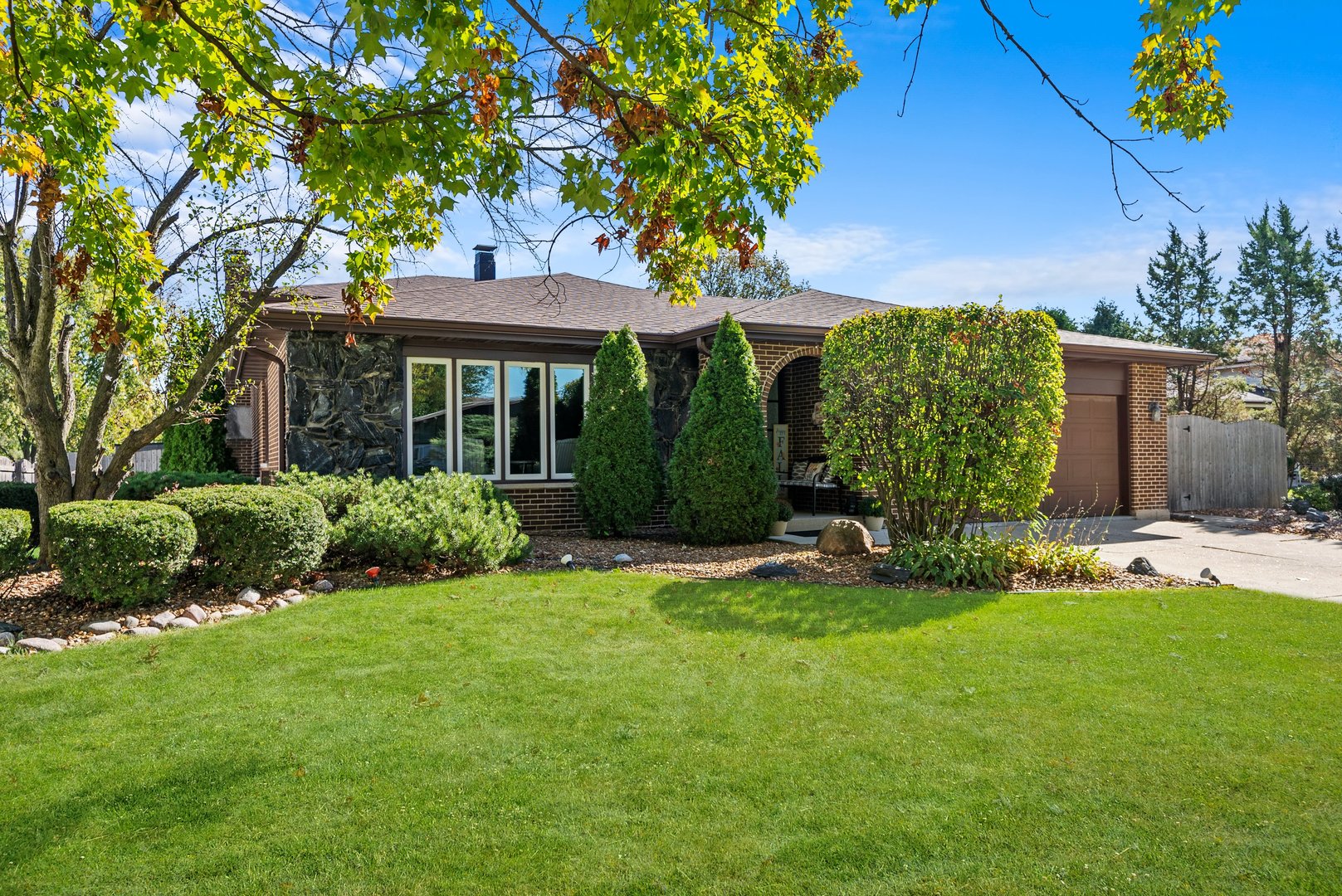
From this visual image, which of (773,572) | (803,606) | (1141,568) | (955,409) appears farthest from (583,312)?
(1141,568)

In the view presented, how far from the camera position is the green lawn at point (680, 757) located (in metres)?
2.81

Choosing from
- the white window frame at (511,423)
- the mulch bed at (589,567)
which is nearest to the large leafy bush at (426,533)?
the mulch bed at (589,567)

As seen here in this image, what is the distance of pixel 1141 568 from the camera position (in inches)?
319

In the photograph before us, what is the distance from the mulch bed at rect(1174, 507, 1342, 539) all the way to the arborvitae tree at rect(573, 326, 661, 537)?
9.05m

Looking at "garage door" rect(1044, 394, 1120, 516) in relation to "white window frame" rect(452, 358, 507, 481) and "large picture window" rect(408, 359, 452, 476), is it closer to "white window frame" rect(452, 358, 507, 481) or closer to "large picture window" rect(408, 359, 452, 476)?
"white window frame" rect(452, 358, 507, 481)

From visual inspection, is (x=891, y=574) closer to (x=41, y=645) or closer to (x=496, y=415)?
(x=496, y=415)

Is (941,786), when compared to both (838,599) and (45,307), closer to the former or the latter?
(838,599)

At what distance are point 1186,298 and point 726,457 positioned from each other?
90.9ft

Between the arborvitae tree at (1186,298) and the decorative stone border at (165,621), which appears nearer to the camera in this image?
the decorative stone border at (165,621)

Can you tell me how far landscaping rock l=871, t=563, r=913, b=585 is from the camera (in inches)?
303

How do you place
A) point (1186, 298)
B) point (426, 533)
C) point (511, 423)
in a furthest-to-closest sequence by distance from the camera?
point (1186, 298) < point (511, 423) < point (426, 533)

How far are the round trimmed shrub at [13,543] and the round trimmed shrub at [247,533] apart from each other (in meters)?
0.96

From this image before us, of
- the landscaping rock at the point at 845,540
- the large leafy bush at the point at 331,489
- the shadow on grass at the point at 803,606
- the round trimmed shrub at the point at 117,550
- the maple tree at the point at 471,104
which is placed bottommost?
the shadow on grass at the point at 803,606

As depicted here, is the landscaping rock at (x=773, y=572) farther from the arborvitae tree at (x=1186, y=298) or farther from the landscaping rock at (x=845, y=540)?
the arborvitae tree at (x=1186, y=298)
